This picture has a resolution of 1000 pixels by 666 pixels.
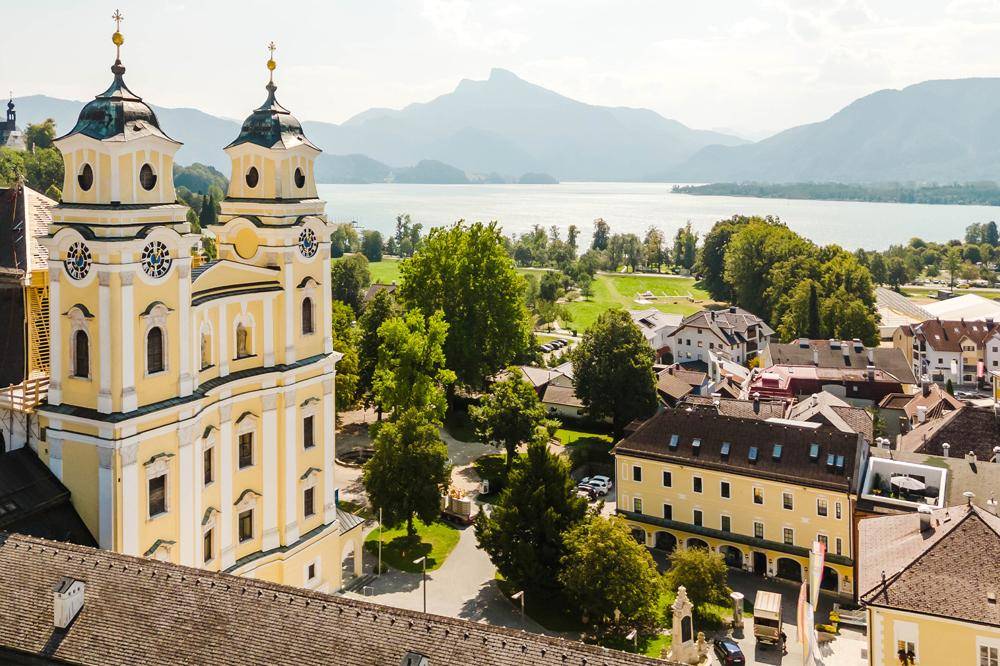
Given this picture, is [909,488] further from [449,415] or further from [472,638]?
[449,415]

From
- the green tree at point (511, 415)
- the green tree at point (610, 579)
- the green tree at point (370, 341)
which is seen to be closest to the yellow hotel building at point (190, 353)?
the green tree at point (610, 579)

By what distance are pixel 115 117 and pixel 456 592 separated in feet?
62.4

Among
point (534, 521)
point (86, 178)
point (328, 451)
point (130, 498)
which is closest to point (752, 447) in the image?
point (534, 521)

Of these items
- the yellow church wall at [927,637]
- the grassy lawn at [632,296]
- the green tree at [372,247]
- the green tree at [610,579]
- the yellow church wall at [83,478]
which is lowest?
the green tree at [610,579]

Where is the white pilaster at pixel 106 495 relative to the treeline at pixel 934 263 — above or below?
below

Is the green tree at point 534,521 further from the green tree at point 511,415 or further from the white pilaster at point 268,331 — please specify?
the green tree at point 511,415

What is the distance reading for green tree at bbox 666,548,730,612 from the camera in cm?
2981

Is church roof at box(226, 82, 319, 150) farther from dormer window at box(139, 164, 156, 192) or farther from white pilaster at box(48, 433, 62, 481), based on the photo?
white pilaster at box(48, 433, 62, 481)

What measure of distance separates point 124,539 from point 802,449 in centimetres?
2482

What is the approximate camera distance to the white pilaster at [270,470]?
27.1m

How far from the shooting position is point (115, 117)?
2230 cm

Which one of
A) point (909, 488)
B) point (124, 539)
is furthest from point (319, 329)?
point (909, 488)

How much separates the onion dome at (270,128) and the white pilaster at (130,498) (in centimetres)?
1042

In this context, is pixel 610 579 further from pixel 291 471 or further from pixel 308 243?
pixel 308 243
